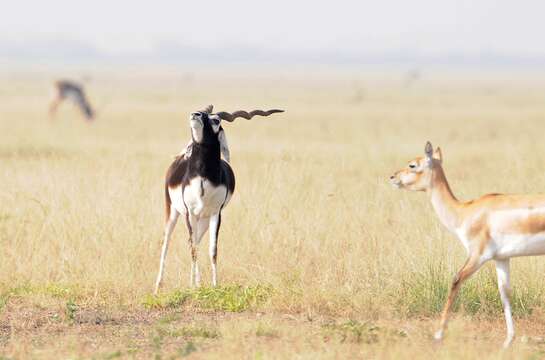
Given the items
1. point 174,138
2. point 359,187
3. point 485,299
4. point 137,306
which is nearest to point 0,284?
point 137,306

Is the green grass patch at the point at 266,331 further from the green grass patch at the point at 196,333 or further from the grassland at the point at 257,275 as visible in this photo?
the green grass patch at the point at 196,333

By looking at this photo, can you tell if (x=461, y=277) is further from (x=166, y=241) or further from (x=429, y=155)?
(x=166, y=241)

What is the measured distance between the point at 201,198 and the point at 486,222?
2.69 meters

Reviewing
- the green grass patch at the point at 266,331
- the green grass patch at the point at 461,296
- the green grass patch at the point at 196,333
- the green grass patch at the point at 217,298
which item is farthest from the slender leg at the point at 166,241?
the green grass patch at the point at 461,296

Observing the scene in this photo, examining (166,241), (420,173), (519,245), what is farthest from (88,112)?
(519,245)

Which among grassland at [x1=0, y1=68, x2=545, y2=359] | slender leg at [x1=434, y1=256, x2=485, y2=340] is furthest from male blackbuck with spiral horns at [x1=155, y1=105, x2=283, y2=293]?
slender leg at [x1=434, y1=256, x2=485, y2=340]

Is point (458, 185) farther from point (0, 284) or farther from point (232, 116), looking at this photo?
point (0, 284)

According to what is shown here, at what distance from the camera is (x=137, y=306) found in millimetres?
7746

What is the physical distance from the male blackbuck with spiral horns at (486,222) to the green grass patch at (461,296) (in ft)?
2.78

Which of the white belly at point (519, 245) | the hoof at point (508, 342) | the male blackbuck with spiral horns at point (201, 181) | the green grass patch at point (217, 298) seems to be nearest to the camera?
the white belly at point (519, 245)

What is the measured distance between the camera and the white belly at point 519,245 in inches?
244

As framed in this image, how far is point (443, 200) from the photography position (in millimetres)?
6609

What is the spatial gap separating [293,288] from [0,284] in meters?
2.37

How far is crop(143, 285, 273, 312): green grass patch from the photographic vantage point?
25.0ft
